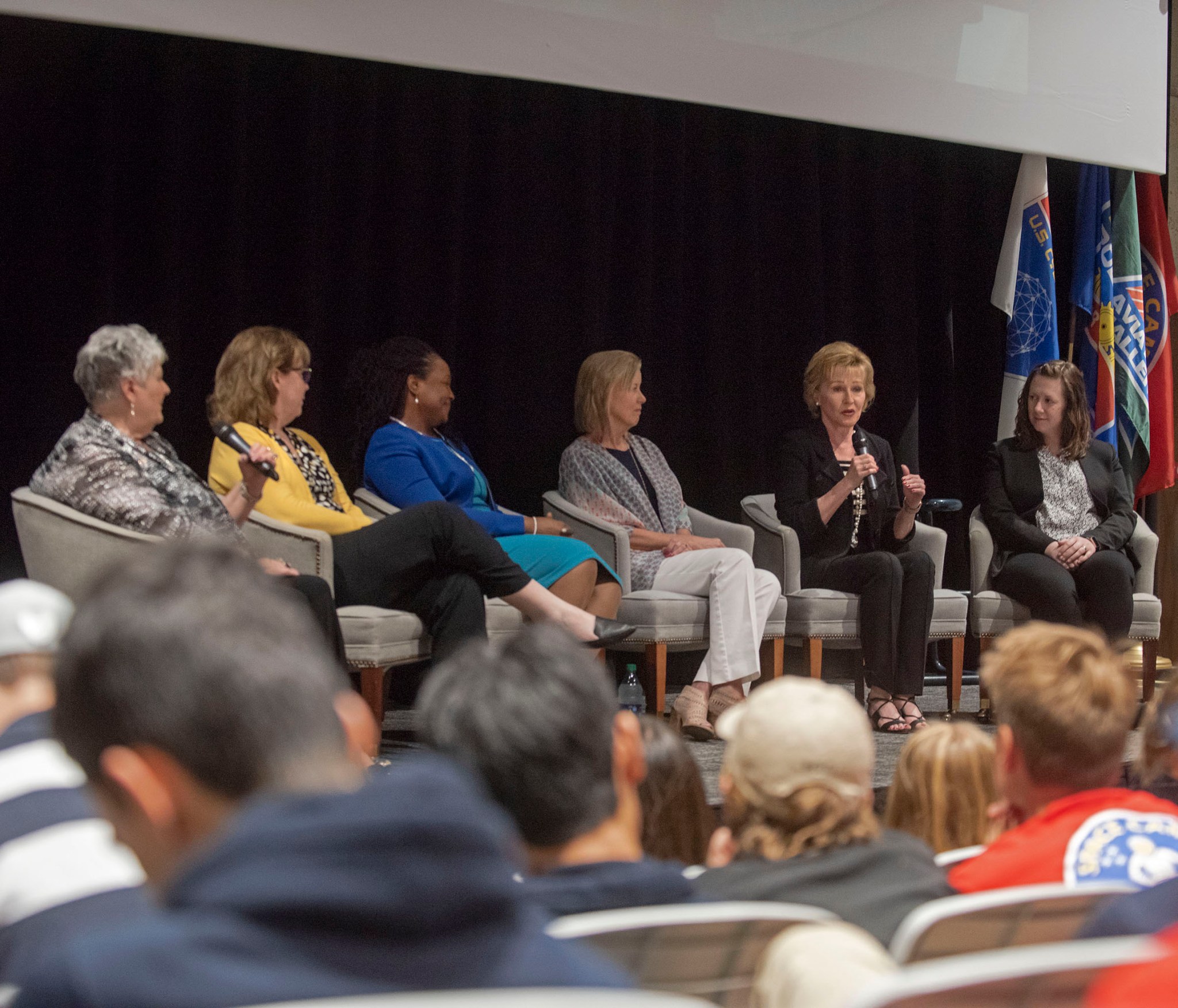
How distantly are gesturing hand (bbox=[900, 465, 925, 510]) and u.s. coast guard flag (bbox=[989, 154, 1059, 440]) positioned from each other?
93 centimetres

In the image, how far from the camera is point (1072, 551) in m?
4.35

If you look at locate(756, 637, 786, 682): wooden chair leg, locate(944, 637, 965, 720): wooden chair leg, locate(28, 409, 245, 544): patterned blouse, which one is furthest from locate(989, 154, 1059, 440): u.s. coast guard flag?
locate(28, 409, 245, 544): patterned blouse

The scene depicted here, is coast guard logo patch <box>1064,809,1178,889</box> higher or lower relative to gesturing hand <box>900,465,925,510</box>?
lower

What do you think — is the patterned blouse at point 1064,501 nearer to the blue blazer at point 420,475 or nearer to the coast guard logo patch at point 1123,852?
the blue blazer at point 420,475

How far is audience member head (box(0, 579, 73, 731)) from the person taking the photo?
1.36 meters

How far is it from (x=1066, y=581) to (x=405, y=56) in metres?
2.74

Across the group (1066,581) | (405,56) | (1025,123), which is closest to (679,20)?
(405,56)

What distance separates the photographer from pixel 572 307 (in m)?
4.67

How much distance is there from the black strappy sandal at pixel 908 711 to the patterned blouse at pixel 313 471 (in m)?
1.86

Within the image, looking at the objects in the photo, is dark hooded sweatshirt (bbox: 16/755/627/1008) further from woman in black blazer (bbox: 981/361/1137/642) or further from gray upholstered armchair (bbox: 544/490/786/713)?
woman in black blazer (bbox: 981/361/1137/642)

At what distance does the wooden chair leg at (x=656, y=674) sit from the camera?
3895 millimetres

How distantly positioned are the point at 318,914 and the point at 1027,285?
Answer: 5.13 m

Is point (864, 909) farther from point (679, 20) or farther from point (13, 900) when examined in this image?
point (679, 20)

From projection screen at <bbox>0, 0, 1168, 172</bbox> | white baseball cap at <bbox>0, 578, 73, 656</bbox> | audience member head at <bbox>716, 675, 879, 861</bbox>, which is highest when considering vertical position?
projection screen at <bbox>0, 0, 1168, 172</bbox>
